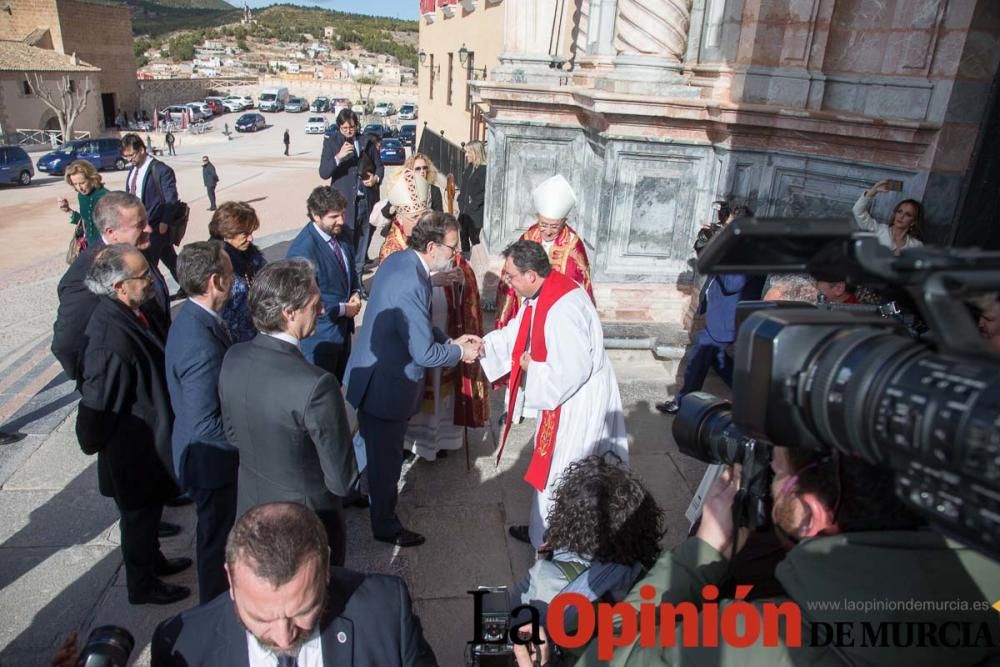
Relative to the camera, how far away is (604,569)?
191 cm

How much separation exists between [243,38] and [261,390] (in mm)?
97391

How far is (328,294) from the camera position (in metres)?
4.34

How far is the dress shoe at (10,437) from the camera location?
4.50 metres

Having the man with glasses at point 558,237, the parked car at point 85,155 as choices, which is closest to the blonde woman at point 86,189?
the man with glasses at point 558,237

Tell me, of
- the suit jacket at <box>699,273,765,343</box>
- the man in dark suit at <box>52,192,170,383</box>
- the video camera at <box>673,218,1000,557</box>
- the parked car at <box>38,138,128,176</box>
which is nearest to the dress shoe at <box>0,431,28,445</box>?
the man in dark suit at <box>52,192,170,383</box>

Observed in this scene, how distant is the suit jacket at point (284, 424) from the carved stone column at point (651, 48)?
4115 mm

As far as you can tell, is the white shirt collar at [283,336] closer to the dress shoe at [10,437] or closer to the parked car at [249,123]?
the dress shoe at [10,437]

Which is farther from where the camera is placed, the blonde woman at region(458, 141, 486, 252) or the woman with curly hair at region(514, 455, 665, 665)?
the blonde woman at region(458, 141, 486, 252)

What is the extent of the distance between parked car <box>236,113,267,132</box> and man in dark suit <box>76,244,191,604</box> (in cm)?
4611

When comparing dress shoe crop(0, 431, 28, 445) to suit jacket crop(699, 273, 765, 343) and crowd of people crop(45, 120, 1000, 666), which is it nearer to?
crowd of people crop(45, 120, 1000, 666)

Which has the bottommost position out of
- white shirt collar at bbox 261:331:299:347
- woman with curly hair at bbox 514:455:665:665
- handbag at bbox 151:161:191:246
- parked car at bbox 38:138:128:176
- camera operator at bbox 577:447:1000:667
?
parked car at bbox 38:138:128:176

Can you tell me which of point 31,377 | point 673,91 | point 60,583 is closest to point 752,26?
point 673,91

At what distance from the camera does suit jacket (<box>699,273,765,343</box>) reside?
4.50m

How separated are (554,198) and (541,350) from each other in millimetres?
1889
